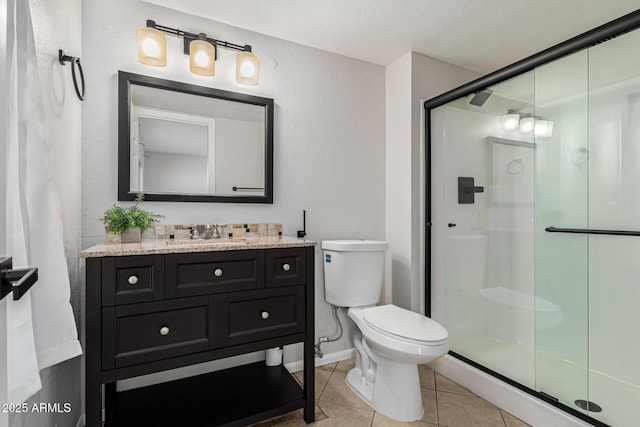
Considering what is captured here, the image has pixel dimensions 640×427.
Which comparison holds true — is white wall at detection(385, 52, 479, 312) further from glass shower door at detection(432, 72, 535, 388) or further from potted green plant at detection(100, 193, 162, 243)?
potted green plant at detection(100, 193, 162, 243)

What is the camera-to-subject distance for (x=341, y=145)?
7.84 feet

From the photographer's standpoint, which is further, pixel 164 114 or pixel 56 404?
pixel 164 114

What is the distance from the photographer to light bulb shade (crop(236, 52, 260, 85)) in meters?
1.96

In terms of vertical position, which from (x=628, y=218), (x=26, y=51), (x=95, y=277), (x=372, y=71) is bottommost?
(x=95, y=277)

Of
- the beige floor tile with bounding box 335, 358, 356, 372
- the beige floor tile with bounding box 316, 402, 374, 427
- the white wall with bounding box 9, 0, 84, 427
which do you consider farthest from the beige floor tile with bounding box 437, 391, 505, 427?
the white wall with bounding box 9, 0, 84, 427

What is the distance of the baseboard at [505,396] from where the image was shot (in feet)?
5.19

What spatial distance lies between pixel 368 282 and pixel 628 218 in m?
1.34

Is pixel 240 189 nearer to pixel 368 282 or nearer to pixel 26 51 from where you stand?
pixel 368 282

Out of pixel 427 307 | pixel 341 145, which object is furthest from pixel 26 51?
pixel 427 307

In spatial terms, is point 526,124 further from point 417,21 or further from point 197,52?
point 197,52

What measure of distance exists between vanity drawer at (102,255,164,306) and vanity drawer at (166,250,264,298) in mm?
45

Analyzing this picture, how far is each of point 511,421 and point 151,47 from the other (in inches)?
107

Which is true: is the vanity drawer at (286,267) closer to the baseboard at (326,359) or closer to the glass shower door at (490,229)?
the baseboard at (326,359)

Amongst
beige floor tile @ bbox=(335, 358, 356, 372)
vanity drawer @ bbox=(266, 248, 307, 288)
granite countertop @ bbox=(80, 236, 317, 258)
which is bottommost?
beige floor tile @ bbox=(335, 358, 356, 372)
